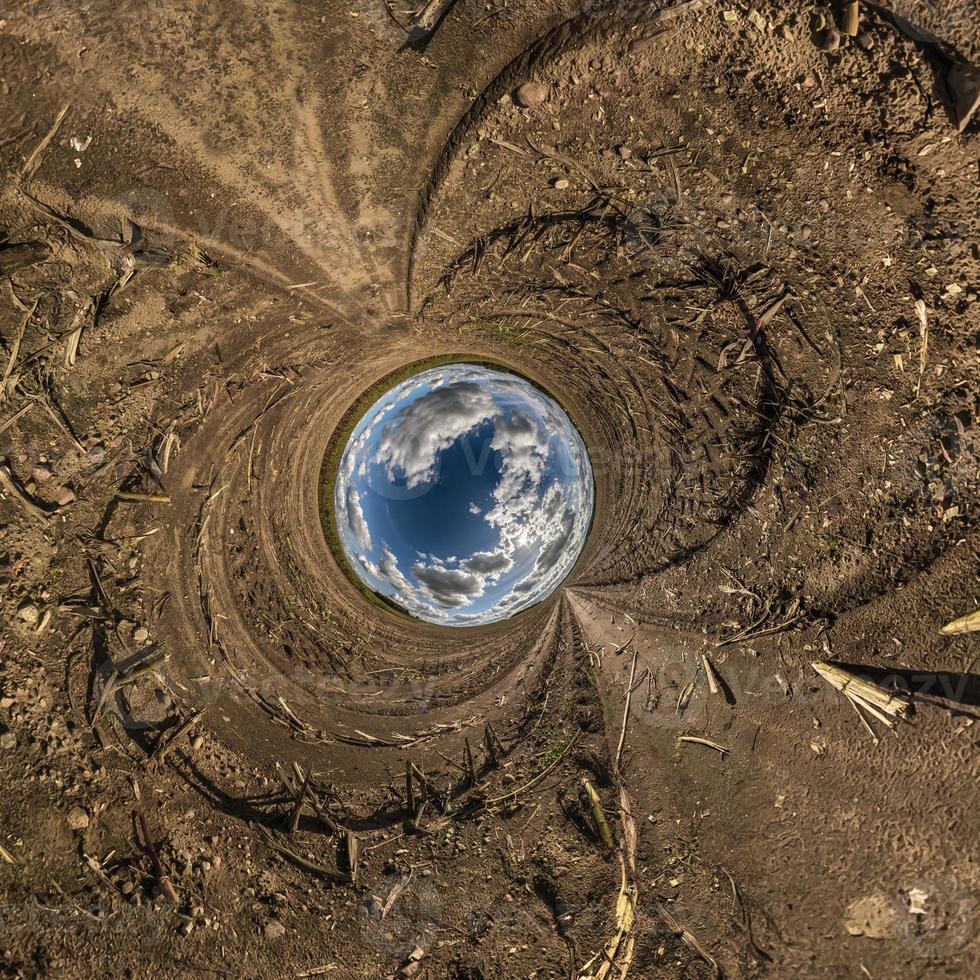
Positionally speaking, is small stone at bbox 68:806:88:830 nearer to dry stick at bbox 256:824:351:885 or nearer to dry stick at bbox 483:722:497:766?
dry stick at bbox 256:824:351:885

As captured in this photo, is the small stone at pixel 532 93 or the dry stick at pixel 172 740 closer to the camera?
the small stone at pixel 532 93

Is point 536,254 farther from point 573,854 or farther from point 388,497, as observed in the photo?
point 573,854

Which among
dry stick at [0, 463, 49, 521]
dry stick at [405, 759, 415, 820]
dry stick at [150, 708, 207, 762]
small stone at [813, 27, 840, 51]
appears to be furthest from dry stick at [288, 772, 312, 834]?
small stone at [813, 27, 840, 51]

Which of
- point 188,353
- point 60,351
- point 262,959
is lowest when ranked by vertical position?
point 262,959

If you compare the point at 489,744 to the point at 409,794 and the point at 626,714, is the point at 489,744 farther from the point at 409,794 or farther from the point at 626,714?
the point at 626,714

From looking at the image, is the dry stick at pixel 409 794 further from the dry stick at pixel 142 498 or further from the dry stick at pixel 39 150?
the dry stick at pixel 39 150

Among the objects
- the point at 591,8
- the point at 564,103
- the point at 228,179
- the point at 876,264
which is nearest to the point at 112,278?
the point at 228,179

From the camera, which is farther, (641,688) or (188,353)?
(641,688)

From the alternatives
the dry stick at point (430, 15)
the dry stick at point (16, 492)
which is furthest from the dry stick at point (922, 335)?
the dry stick at point (16, 492)
